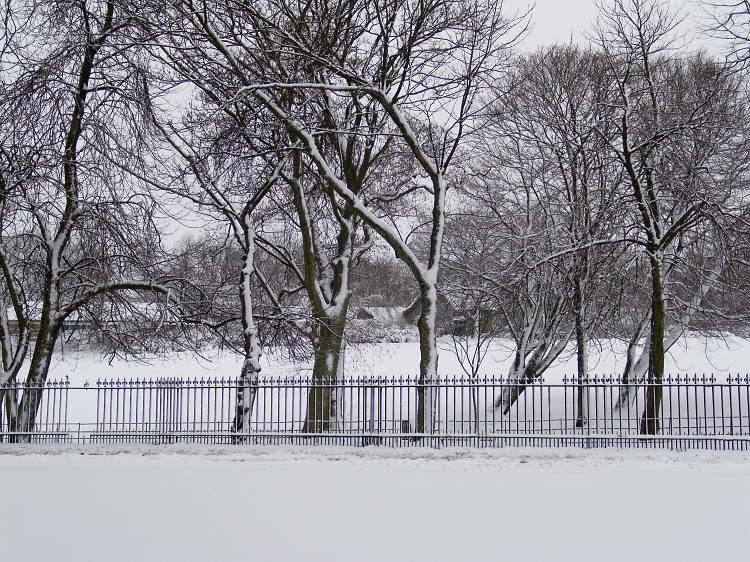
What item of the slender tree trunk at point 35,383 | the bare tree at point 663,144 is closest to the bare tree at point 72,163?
the slender tree trunk at point 35,383

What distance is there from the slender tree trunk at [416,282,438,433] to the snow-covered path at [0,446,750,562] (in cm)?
138

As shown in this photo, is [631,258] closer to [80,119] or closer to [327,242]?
[327,242]

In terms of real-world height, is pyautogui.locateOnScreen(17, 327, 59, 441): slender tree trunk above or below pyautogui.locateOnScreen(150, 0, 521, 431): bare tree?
below

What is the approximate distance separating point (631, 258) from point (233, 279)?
10160mm

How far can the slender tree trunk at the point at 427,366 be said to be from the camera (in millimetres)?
15227

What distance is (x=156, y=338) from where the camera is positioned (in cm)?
1736

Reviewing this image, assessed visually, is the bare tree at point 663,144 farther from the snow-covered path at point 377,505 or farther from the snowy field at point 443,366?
the snowy field at point 443,366

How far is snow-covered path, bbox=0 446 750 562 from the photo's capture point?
8.05m

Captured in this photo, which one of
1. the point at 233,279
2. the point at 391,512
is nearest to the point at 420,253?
the point at 233,279

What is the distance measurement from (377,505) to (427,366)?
676 centimetres

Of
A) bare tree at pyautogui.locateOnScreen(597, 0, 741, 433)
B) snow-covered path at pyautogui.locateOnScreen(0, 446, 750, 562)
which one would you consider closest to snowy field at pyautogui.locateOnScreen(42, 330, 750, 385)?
bare tree at pyautogui.locateOnScreen(597, 0, 741, 433)

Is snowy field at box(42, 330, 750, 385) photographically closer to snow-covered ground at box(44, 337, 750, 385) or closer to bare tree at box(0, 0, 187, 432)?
snow-covered ground at box(44, 337, 750, 385)

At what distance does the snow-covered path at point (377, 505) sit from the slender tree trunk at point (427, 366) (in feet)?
4.53

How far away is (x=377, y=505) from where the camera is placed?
9.87 metres
